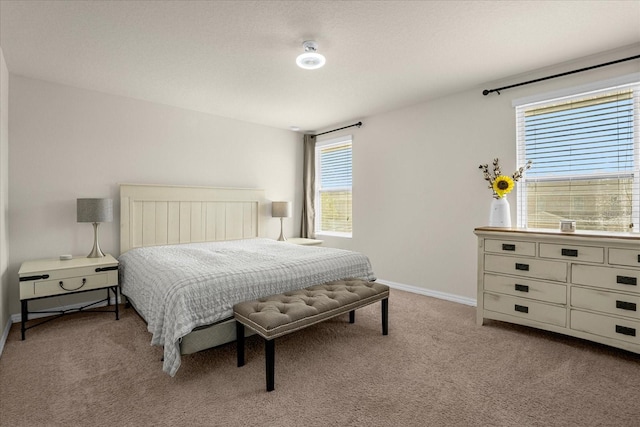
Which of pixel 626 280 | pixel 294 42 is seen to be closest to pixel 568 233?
pixel 626 280

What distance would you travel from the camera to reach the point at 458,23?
2.33 meters

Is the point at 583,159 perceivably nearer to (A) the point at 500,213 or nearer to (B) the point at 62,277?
(A) the point at 500,213

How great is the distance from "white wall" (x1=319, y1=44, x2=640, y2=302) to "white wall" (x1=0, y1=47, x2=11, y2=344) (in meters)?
3.94

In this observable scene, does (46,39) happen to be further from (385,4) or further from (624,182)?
(624,182)

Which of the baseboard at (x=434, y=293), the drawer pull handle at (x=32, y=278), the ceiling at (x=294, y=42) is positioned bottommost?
the baseboard at (x=434, y=293)

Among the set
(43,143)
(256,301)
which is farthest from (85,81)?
(256,301)

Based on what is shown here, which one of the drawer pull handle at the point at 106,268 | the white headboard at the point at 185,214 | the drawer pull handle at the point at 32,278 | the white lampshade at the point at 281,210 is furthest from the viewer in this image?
the white lampshade at the point at 281,210

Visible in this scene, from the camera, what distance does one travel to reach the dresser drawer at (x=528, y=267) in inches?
104

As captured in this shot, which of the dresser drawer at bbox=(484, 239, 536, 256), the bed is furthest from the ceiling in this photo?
the dresser drawer at bbox=(484, 239, 536, 256)

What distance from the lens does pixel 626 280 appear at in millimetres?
2328

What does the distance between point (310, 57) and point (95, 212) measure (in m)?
2.62

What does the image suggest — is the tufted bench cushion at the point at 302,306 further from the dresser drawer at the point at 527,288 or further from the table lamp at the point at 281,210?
the table lamp at the point at 281,210

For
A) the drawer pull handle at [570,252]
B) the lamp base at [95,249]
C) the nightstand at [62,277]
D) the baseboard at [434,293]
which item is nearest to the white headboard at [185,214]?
the lamp base at [95,249]

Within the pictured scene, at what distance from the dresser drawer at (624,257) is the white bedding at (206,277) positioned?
1924mm
